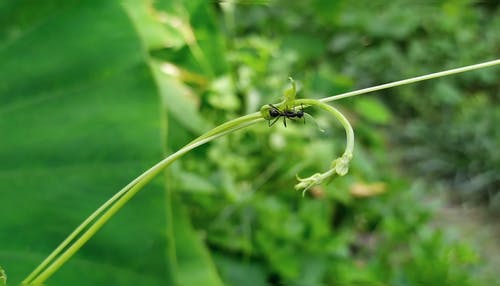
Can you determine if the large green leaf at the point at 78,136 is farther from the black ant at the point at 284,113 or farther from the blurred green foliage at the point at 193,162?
the black ant at the point at 284,113

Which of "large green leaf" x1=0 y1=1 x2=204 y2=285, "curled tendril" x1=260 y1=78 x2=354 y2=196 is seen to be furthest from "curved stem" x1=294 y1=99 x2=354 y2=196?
"large green leaf" x1=0 y1=1 x2=204 y2=285

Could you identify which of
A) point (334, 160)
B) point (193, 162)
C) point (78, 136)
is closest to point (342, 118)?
point (334, 160)

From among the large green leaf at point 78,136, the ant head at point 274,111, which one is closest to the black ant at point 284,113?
the ant head at point 274,111

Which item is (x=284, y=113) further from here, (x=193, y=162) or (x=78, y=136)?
(x=193, y=162)

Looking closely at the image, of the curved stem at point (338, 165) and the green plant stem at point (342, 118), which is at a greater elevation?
the green plant stem at point (342, 118)

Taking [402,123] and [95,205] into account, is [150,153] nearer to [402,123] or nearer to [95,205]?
[95,205]

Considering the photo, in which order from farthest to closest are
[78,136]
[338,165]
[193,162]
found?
[193,162], [78,136], [338,165]

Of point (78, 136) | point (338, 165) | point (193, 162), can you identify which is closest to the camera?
point (338, 165)

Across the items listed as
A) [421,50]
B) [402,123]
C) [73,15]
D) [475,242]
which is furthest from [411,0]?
[73,15]

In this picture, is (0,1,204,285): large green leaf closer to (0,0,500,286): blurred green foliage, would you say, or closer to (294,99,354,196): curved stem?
(0,0,500,286): blurred green foliage
